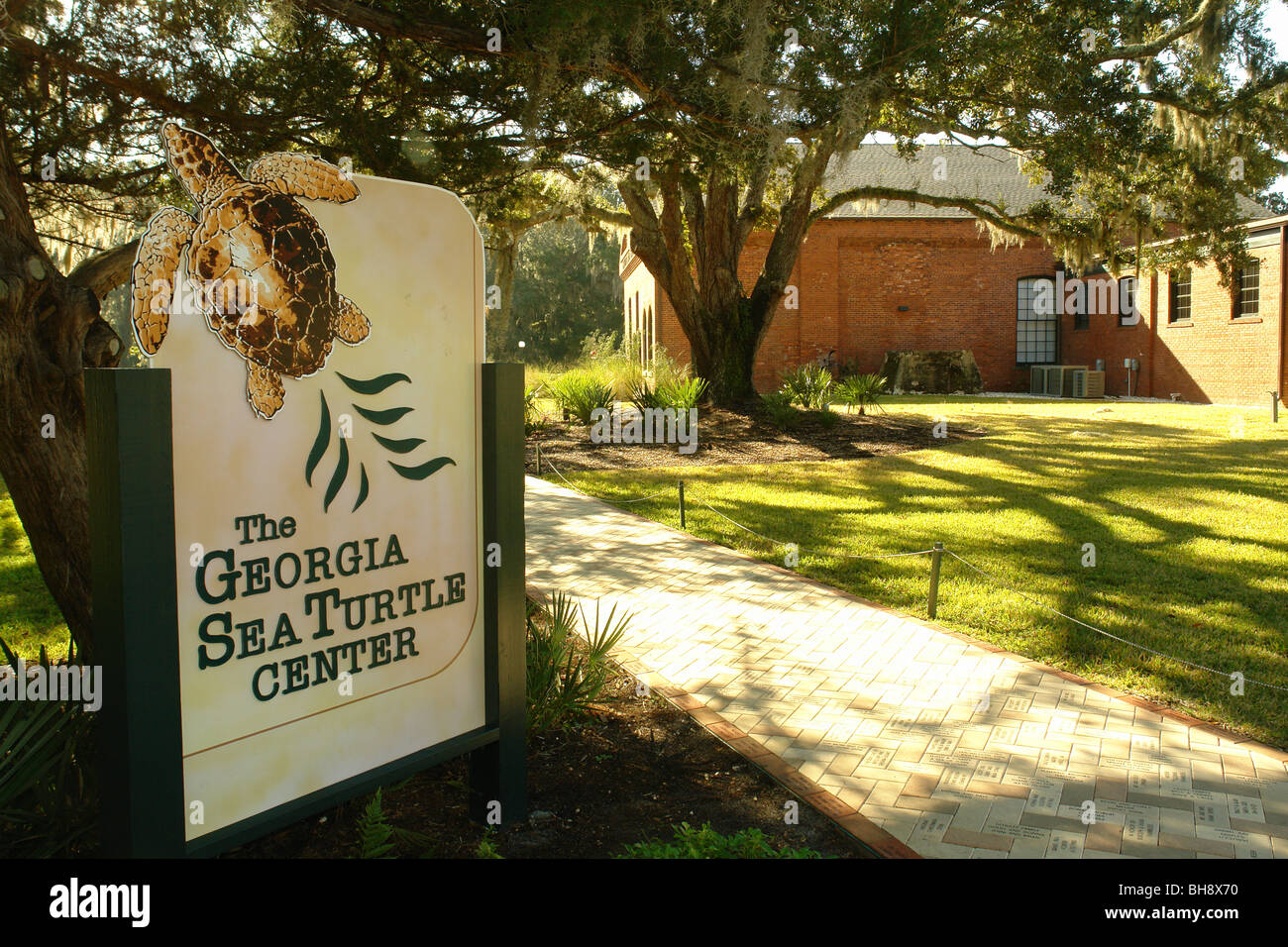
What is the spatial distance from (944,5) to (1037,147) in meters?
6.68

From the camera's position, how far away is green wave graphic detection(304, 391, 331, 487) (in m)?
3.07

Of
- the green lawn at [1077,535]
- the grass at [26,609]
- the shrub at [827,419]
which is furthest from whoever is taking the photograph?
the shrub at [827,419]

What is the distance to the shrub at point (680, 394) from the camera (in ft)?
55.0

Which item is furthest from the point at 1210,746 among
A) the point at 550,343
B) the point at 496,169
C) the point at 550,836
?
the point at 550,343

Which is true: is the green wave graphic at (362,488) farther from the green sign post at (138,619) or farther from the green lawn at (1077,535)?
the green lawn at (1077,535)

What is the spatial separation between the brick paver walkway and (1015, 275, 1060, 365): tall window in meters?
28.7

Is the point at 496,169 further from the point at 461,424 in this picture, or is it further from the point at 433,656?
the point at 433,656

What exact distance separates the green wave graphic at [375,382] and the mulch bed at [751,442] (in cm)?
1118

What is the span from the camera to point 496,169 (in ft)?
22.2

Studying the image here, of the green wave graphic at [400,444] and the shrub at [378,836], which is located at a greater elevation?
the green wave graphic at [400,444]

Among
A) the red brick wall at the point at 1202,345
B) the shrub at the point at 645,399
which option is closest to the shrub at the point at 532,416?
the shrub at the point at 645,399

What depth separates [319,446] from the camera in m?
3.10

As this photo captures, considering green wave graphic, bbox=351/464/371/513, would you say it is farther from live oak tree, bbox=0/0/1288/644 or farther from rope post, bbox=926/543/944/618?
rope post, bbox=926/543/944/618

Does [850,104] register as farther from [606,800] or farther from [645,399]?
[645,399]
